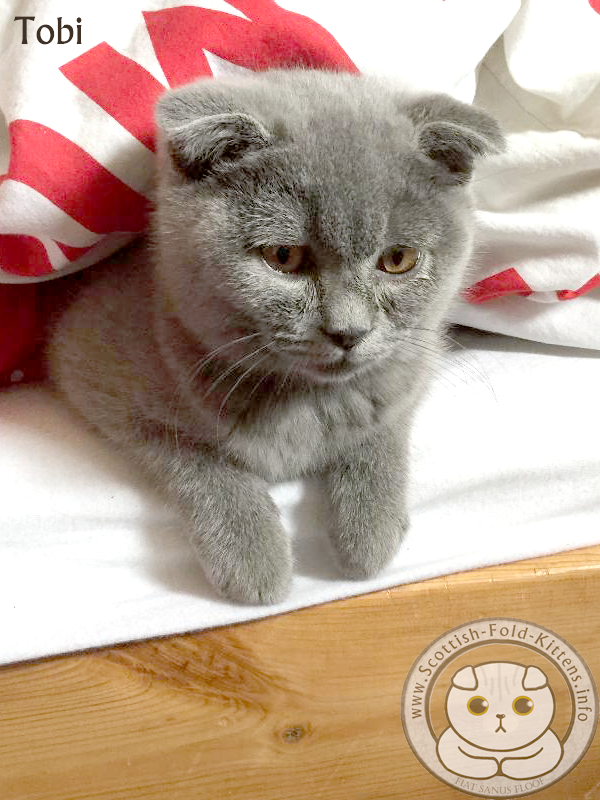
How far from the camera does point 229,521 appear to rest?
0.77 meters

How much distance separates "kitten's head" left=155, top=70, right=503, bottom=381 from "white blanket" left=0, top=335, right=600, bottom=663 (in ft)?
0.57

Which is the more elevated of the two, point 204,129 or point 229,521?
point 204,129

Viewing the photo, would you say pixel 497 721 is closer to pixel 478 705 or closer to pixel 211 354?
pixel 478 705

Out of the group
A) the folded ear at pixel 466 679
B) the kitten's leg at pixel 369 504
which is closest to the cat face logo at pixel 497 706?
the folded ear at pixel 466 679

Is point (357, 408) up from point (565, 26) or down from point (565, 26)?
down

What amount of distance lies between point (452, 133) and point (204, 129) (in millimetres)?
216

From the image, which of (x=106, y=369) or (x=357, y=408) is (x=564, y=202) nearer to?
(x=357, y=408)

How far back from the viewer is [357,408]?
2.65 feet

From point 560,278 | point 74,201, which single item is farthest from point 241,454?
point 560,278

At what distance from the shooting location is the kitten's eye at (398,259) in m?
0.69

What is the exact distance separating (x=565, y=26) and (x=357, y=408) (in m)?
0.48

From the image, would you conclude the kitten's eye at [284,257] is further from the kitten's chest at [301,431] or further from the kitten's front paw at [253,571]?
the kitten's front paw at [253,571]

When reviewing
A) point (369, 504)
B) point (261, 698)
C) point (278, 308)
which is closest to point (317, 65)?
point (278, 308)

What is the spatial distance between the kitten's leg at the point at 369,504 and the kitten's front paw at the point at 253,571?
0.06 meters
